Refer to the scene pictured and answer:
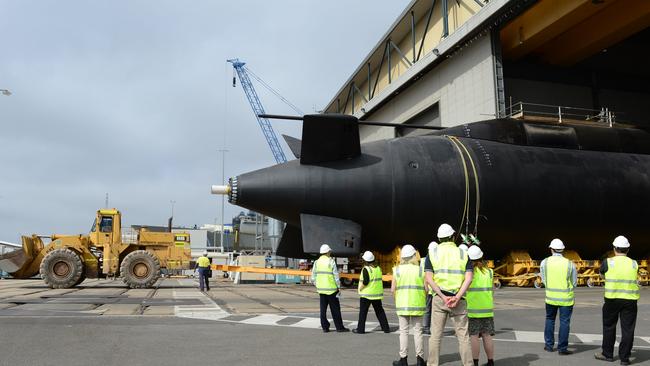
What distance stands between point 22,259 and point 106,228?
4542 mm

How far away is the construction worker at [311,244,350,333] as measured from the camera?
32.5 ft

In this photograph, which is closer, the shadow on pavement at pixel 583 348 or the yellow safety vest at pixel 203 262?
the shadow on pavement at pixel 583 348

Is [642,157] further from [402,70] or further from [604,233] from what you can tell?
[402,70]

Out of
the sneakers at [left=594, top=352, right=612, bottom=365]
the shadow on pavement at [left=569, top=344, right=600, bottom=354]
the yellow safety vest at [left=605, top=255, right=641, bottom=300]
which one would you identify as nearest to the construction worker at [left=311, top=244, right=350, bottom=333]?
the shadow on pavement at [left=569, top=344, right=600, bottom=354]

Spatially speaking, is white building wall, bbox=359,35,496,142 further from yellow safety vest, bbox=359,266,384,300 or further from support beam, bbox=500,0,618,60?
yellow safety vest, bbox=359,266,384,300

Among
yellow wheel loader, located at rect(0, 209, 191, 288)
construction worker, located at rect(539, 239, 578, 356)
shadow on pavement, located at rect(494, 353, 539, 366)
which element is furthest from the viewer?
yellow wheel loader, located at rect(0, 209, 191, 288)

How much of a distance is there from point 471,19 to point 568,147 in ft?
34.7

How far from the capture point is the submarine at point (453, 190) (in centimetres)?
1730

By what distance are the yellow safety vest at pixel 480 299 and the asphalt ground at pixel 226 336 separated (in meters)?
0.79

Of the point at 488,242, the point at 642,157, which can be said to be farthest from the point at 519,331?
the point at 642,157

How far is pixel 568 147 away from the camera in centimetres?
2169

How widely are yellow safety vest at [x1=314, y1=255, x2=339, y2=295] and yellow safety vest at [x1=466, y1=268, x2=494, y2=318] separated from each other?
3547 millimetres

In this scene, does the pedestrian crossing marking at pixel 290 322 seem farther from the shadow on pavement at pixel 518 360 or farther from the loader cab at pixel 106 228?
the loader cab at pixel 106 228

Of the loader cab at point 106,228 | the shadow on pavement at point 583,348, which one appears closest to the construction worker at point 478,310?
the shadow on pavement at point 583,348
